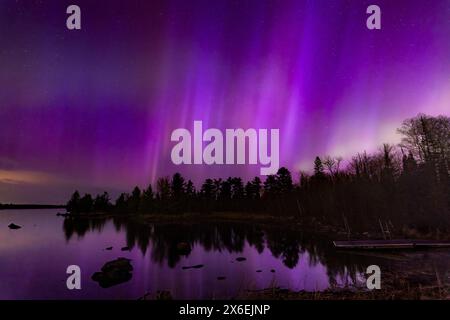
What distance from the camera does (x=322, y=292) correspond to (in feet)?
17.8

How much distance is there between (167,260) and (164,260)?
84 millimetres

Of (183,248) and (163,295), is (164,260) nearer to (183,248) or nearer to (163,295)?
(183,248)

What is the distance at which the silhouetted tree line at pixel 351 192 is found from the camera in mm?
5969

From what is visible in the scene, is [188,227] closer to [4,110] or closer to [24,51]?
[4,110]

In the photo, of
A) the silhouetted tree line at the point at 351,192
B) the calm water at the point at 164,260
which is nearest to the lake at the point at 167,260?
the calm water at the point at 164,260

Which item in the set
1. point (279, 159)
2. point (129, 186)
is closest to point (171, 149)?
point (129, 186)

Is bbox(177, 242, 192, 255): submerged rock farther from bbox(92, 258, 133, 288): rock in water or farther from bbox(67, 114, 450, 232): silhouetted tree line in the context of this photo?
bbox(92, 258, 133, 288): rock in water

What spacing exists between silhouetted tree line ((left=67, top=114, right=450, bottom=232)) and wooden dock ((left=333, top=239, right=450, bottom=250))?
0.31 metres

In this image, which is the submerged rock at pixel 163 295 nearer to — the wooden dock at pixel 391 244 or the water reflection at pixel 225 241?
the water reflection at pixel 225 241

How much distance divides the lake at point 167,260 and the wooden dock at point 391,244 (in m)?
0.31

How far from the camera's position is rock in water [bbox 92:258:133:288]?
5.48 m

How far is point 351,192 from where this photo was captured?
7.20 meters

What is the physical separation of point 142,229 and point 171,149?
232 centimetres

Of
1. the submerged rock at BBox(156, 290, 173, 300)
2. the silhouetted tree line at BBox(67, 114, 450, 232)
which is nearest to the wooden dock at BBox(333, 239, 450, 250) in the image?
the silhouetted tree line at BBox(67, 114, 450, 232)
